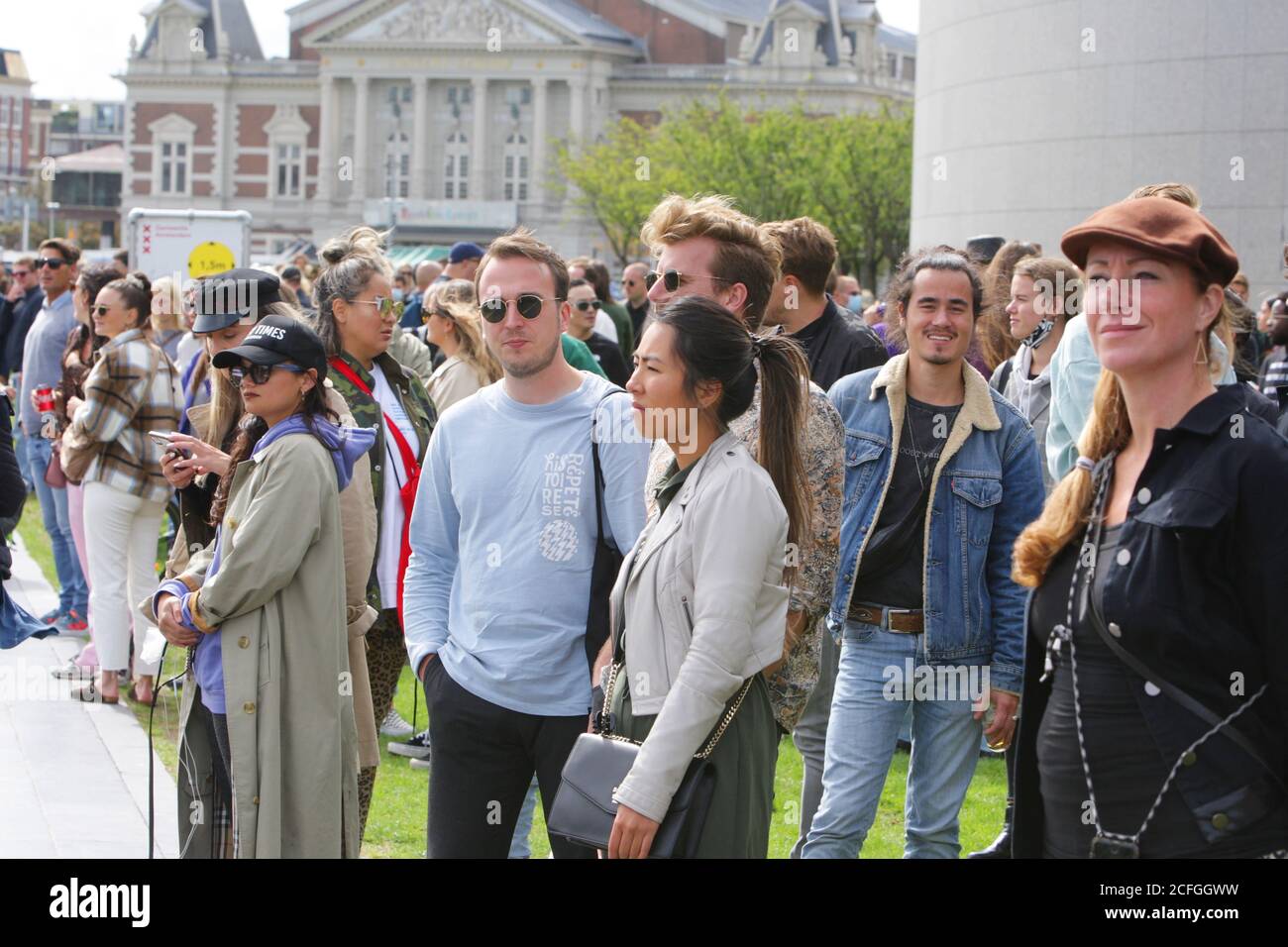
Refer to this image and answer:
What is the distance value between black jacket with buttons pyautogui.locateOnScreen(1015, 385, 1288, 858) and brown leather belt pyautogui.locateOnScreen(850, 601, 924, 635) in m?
2.17

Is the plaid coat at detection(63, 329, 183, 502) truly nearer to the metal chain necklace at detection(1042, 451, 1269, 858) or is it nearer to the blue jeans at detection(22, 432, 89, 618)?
the blue jeans at detection(22, 432, 89, 618)

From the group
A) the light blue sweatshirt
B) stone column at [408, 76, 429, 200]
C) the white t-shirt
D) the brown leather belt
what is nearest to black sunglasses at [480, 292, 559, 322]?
the light blue sweatshirt

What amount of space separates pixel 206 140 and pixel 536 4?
19739 millimetres

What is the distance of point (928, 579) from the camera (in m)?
5.30

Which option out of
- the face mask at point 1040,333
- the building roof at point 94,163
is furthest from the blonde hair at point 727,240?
the building roof at point 94,163

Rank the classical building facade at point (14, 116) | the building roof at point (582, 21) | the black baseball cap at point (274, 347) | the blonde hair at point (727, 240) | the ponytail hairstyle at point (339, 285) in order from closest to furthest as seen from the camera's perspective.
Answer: the blonde hair at point (727, 240) < the black baseball cap at point (274, 347) < the ponytail hairstyle at point (339, 285) < the building roof at point (582, 21) < the classical building facade at point (14, 116)

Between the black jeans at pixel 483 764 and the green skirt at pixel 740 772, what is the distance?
612mm

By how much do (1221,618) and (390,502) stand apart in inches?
161

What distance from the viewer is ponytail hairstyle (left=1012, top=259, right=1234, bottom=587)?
3.39 meters

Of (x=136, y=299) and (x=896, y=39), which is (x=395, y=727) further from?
(x=896, y=39)

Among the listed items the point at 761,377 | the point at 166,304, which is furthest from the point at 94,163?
the point at 761,377

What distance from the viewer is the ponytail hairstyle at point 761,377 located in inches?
154

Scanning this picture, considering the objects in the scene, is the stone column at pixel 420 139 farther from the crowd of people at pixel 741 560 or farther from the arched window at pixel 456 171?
the crowd of people at pixel 741 560
